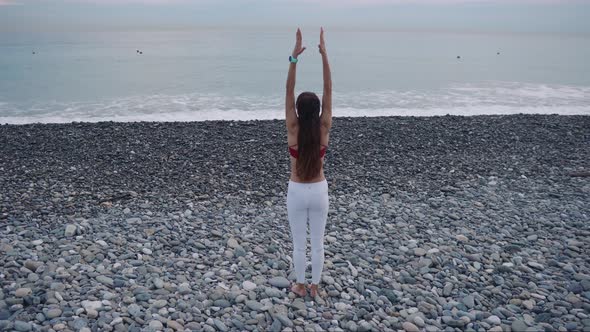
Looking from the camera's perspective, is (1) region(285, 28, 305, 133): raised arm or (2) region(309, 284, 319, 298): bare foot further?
(2) region(309, 284, 319, 298): bare foot

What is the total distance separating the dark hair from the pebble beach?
1.71 m

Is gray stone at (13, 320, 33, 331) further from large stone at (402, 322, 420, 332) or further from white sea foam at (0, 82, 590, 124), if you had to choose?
white sea foam at (0, 82, 590, 124)

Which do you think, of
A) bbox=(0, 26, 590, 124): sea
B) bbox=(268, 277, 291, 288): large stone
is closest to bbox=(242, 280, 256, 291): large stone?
bbox=(268, 277, 291, 288): large stone

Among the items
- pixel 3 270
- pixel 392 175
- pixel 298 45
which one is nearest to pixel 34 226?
pixel 3 270

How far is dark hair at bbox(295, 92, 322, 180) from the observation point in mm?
4516

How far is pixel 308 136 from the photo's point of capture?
15.2ft

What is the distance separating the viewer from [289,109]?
4.75m

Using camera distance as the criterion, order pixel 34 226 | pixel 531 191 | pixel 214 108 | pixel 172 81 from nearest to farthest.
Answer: pixel 34 226 < pixel 531 191 < pixel 214 108 < pixel 172 81

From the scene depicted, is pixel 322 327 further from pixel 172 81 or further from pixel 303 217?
pixel 172 81

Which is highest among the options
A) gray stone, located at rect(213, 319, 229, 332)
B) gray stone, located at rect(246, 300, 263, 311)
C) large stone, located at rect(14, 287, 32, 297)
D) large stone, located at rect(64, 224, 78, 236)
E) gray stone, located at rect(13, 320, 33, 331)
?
large stone, located at rect(64, 224, 78, 236)

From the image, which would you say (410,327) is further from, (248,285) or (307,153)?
(307,153)

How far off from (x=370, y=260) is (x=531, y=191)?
4705mm

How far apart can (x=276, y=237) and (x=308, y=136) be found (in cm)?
281

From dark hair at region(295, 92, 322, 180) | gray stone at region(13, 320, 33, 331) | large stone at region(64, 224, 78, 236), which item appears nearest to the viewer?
dark hair at region(295, 92, 322, 180)
